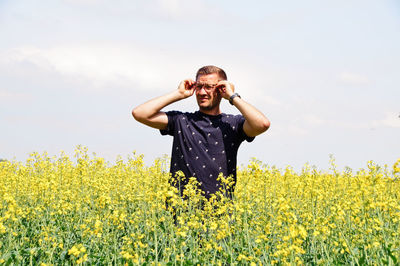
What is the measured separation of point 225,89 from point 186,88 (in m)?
0.43

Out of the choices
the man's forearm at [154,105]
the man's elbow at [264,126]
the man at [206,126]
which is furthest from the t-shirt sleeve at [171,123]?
the man's elbow at [264,126]

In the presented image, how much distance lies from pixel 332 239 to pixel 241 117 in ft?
5.20

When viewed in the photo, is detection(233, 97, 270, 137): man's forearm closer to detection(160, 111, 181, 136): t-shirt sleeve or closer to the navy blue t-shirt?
the navy blue t-shirt

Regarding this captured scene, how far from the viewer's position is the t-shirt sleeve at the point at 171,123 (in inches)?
176

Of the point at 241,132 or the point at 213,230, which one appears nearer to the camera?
the point at 213,230

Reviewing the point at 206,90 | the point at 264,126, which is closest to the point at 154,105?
the point at 206,90

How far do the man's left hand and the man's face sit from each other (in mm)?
49

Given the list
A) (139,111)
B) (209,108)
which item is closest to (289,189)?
(209,108)

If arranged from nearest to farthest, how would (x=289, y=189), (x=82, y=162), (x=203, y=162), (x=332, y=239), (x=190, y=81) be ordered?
1. (x=332, y=239)
2. (x=203, y=162)
3. (x=190, y=81)
4. (x=82, y=162)
5. (x=289, y=189)

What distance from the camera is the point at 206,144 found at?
425 cm

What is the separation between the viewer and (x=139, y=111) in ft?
14.5

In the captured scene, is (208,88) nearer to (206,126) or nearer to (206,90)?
(206,90)

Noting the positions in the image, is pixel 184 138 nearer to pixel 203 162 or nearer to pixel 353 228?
pixel 203 162

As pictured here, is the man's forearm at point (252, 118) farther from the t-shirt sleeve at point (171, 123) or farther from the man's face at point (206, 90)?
the t-shirt sleeve at point (171, 123)
